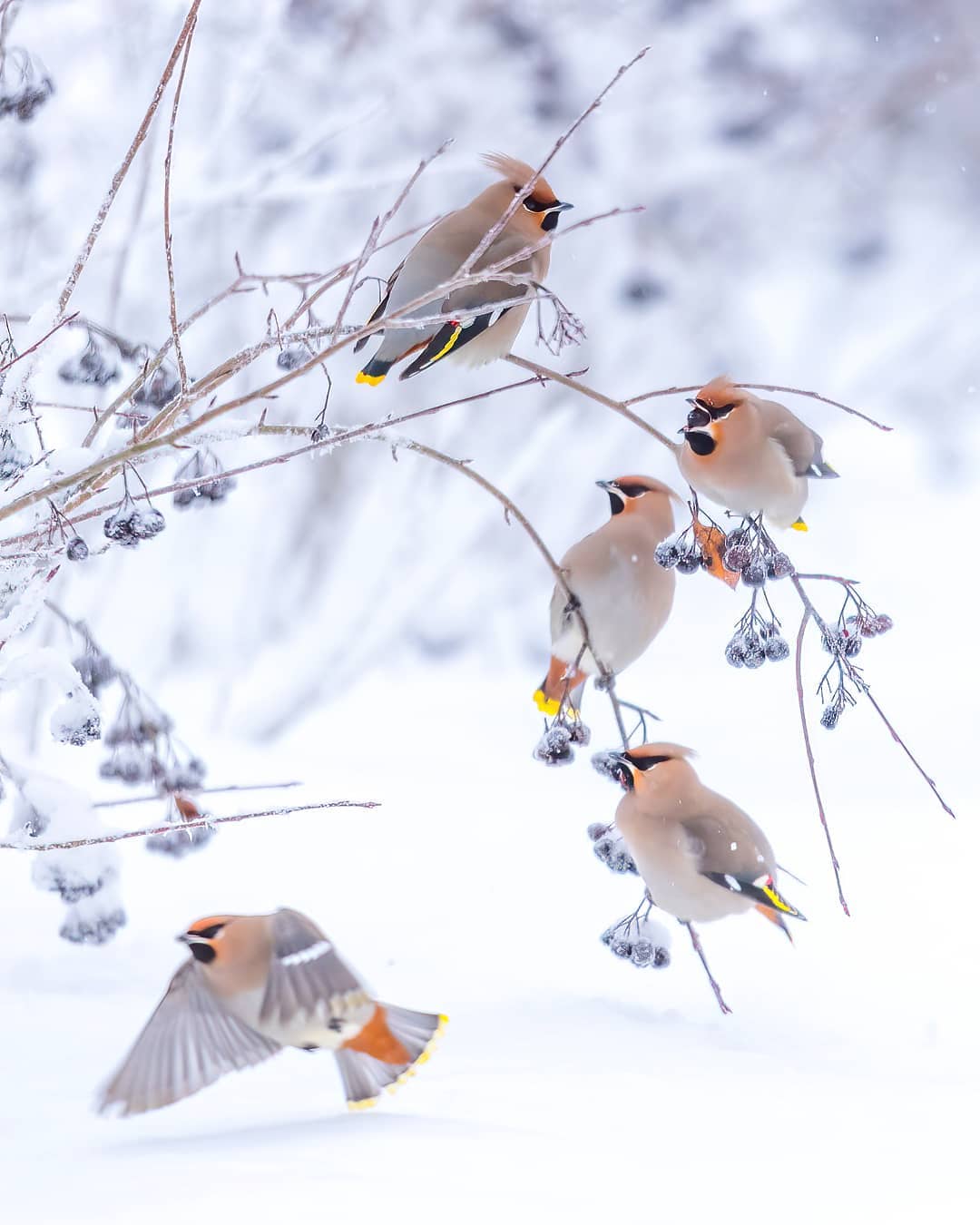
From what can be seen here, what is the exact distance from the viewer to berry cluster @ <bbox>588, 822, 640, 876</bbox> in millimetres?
1359

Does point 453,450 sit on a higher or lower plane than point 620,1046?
higher

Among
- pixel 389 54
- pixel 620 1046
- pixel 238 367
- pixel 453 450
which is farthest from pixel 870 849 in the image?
pixel 389 54

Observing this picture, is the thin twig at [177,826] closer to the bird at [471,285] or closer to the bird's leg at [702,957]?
the bird's leg at [702,957]

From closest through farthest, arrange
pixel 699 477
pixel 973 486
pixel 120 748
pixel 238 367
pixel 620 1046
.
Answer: pixel 238 367 → pixel 699 477 → pixel 120 748 → pixel 620 1046 → pixel 973 486

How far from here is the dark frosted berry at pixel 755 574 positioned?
3.67ft

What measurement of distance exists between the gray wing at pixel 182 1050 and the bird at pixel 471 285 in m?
0.64

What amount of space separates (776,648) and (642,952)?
0.33 m

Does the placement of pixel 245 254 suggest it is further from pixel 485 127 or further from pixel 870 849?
pixel 870 849

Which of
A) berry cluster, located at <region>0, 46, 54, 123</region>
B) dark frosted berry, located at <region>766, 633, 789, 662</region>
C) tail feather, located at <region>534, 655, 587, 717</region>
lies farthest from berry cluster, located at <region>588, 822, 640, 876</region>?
berry cluster, located at <region>0, 46, 54, 123</region>

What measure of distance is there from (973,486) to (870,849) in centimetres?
256

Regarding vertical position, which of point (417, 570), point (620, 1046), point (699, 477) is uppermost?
point (417, 570)

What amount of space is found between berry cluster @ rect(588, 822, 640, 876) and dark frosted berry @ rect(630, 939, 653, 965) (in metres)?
0.07

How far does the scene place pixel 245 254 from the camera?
14.0 ft

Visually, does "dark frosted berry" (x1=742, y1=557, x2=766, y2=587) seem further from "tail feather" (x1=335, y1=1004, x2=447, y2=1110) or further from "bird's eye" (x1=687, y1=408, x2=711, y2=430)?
"tail feather" (x1=335, y1=1004, x2=447, y2=1110)
